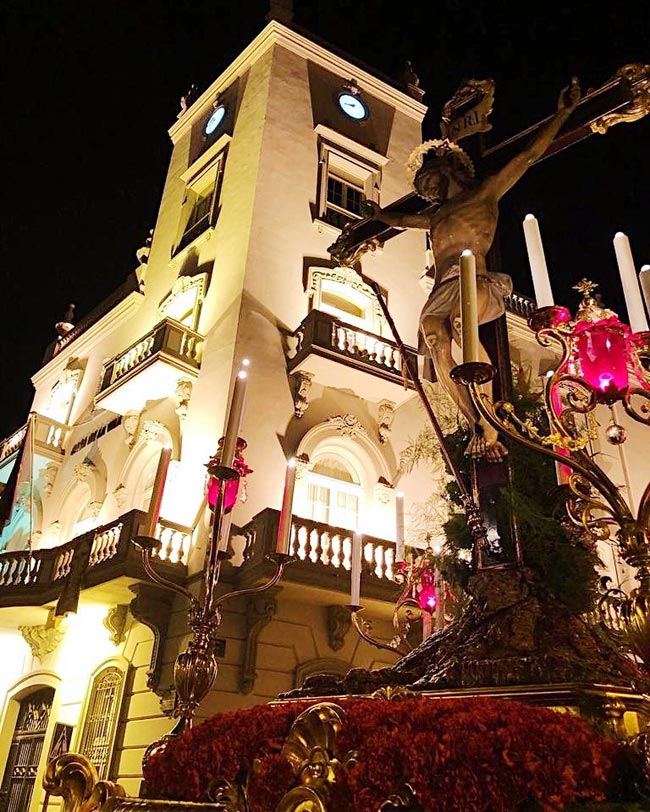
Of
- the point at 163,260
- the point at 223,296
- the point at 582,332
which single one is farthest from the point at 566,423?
the point at 163,260

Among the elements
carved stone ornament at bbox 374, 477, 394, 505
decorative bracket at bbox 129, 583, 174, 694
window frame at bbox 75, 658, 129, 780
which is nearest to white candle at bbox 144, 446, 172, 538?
decorative bracket at bbox 129, 583, 174, 694

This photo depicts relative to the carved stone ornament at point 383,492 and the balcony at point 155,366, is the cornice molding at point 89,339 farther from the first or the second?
the carved stone ornament at point 383,492

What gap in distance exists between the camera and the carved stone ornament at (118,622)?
10.9 metres

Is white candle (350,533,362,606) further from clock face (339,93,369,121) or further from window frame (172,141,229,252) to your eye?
clock face (339,93,369,121)

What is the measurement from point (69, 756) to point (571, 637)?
1.95m

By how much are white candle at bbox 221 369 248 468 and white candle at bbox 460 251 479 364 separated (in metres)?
2.07

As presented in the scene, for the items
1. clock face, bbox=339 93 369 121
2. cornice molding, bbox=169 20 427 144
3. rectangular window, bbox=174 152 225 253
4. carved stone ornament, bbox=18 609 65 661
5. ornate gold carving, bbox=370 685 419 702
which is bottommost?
ornate gold carving, bbox=370 685 419 702

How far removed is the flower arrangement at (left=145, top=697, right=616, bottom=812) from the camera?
1.73 meters

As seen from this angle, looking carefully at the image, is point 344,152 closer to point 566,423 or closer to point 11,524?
point 11,524

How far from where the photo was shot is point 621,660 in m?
2.64

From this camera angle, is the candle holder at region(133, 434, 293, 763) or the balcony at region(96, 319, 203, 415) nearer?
the candle holder at region(133, 434, 293, 763)

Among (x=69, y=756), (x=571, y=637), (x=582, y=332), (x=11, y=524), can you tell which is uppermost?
(x=11, y=524)

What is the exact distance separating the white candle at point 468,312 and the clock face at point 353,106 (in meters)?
15.0

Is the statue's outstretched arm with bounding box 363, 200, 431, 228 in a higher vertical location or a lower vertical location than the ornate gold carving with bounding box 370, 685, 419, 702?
higher
